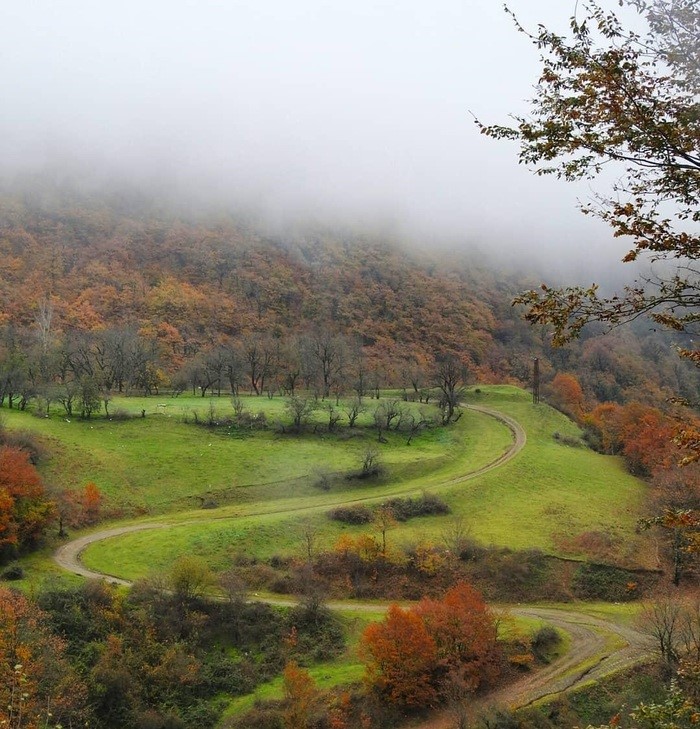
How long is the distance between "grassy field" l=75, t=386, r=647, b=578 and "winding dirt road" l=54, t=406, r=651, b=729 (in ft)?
7.01

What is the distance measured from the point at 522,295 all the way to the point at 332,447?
6456 cm

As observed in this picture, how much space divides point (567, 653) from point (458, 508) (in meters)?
20.5

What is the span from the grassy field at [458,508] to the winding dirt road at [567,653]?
Answer: 214 cm

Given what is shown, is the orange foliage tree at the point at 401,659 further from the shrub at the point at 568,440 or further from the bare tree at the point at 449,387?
the shrub at the point at 568,440

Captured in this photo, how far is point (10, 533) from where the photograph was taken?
152 feet

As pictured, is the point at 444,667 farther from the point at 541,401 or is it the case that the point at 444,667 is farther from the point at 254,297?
the point at 254,297

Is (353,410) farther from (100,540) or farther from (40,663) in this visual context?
(40,663)

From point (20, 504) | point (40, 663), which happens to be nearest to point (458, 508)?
point (40, 663)

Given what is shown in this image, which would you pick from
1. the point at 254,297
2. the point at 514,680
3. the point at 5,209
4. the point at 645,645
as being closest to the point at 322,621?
the point at 514,680

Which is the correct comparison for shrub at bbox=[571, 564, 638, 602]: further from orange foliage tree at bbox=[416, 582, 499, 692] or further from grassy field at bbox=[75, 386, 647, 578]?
orange foliage tree at bbox=[416, 582, 499, 692]

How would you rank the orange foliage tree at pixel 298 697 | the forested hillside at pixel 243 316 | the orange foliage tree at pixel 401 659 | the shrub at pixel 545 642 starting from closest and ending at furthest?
the orange foliage tree at pixel 298 697
the orange foliage tree at pixel 401 659
the shrub at pixel 545 642
the forested hillside at pixel 243 316

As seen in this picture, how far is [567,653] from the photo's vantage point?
3919cm

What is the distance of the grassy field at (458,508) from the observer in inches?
1964

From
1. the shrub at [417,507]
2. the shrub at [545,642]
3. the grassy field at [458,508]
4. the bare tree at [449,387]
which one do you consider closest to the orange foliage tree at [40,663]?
the grassy field at [458,508]
